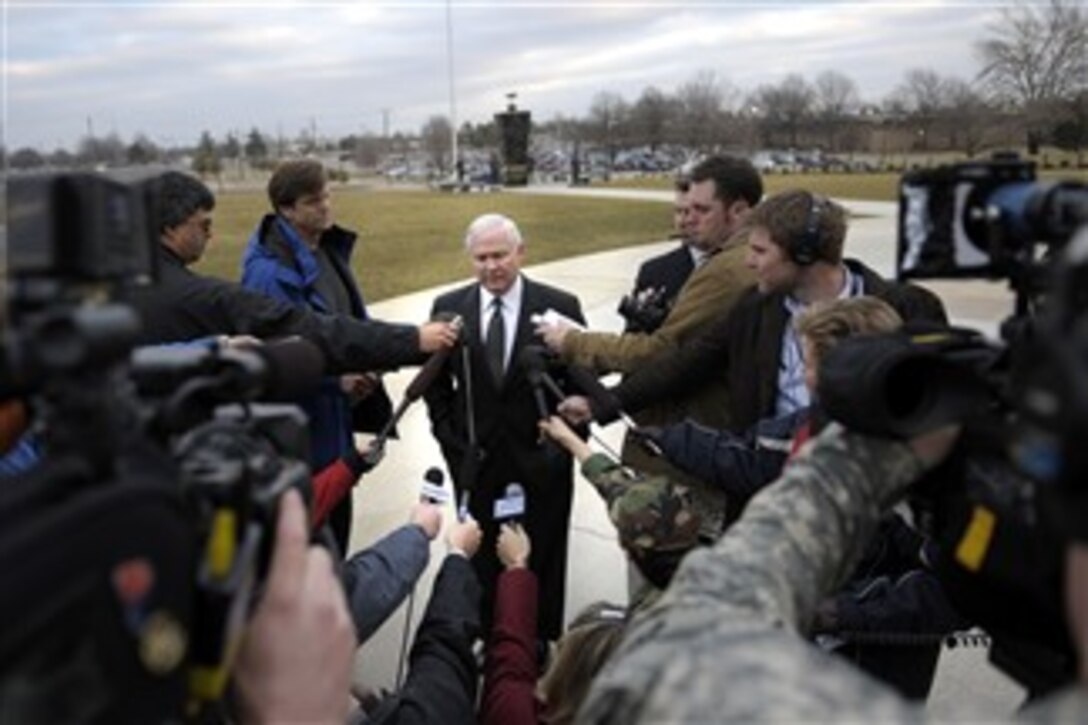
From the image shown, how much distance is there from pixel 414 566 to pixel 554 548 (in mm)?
2030

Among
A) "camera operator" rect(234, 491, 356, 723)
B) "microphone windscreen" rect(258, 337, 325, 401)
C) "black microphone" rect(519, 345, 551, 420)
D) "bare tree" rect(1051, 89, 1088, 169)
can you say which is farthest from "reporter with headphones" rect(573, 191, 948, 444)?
"bare tree" rect(1051, 89, 1088, 169)

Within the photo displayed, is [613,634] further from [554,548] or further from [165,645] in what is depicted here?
[554,548]

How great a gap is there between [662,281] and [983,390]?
127 inches

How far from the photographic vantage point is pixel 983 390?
1.54m

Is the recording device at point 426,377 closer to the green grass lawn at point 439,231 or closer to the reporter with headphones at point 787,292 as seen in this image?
the reporter with headphones at point 787,292

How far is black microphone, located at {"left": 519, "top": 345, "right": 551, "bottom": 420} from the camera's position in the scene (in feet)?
14.0

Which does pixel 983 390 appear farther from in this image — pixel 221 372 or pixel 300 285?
pixel 300 285

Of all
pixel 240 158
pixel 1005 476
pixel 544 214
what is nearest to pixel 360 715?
pixel 1005 476

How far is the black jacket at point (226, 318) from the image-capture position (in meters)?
4.00

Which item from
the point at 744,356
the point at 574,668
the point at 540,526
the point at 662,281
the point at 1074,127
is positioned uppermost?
the point at 1074,127

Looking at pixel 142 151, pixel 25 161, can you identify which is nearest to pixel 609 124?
pixel 142 151

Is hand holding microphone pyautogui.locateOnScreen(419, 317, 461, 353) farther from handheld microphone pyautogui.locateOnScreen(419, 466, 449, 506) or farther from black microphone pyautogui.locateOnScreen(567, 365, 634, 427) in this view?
handheld microphone pyautogui.locateOnScreen(419, 466, 449, 506)

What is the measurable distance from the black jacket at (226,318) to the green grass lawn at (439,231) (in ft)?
32.1

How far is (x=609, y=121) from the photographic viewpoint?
9144 cm
